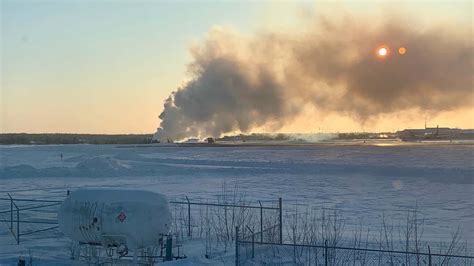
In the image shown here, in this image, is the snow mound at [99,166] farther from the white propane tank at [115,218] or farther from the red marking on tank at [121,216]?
the red marking on tank at [121,216]

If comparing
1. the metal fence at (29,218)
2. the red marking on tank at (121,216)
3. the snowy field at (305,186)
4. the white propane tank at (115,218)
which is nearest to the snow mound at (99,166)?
the snowy field at (305,186)

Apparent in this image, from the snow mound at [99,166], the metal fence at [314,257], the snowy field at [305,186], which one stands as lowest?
the metal fence at [314,257]

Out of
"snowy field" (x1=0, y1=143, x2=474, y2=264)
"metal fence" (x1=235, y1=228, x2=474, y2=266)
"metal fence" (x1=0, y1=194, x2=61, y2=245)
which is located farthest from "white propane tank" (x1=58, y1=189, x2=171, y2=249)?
"metal fence" (x1=0, y1=194, x2=61, y2=245)

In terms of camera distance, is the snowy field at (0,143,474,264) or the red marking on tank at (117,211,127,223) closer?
the red marking on tank at (117,211,127,223)

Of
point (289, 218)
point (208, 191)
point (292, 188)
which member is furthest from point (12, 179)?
point (289, 218)

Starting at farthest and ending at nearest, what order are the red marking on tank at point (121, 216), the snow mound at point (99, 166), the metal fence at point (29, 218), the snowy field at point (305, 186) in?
the snow mound at point (99, 166) < the snowy field at point (305, 186) < the metal fence at point (29, 218) < the red marking on tank at point (121, 216)

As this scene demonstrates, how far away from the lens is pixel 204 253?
1532 centimetres

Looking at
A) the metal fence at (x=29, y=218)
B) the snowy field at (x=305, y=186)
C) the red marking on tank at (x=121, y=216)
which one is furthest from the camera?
the snowy field at (x=305, y=186)

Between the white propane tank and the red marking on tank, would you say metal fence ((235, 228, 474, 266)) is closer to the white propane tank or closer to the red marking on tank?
the white propane tank

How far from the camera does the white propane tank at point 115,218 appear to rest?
14266mm

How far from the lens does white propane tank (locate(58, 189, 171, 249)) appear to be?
46.8 feet

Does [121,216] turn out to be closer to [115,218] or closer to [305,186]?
[115,218]

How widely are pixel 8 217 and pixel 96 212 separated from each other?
9542 millimetres

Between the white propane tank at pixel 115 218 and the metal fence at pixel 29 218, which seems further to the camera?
the metal fence at pixel 29 218
